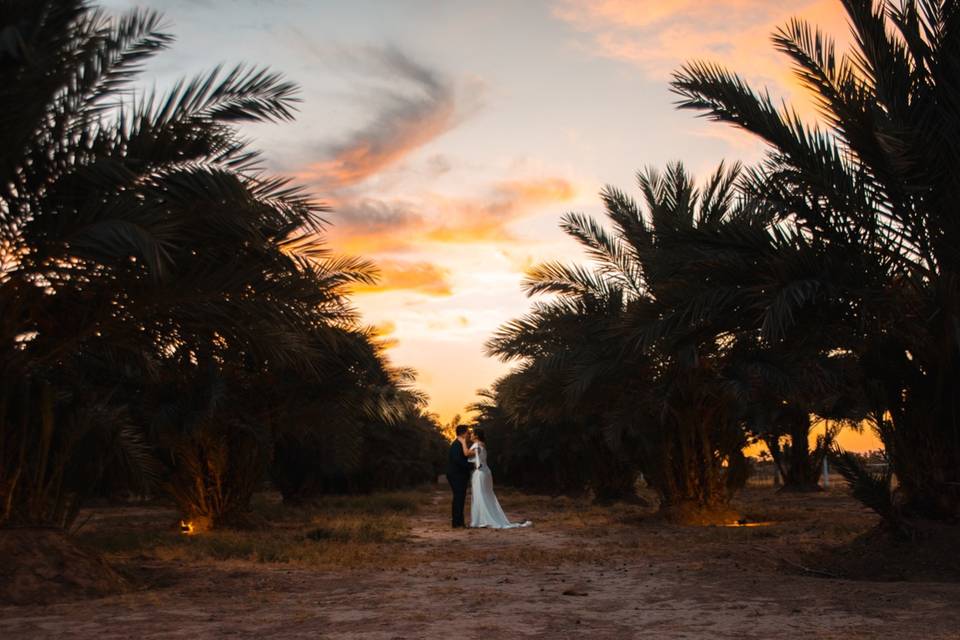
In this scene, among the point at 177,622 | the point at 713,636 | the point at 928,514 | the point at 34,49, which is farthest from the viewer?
the point at 928,514

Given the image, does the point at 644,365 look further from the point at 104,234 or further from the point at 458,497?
the point at 104,234

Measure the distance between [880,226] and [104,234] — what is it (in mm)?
7602

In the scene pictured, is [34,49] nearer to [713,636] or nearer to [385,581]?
[385,581]

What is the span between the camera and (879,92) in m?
10.4

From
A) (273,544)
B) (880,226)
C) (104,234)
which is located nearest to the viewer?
(104,234)

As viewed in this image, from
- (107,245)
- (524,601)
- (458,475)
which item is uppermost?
(107,245)

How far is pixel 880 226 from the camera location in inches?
419

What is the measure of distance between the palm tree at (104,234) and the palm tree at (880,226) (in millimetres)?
4894

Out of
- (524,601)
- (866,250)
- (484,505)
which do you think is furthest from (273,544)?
(866,250)

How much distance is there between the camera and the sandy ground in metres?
7.41

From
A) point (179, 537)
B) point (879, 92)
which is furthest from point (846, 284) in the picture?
point (179, 537)

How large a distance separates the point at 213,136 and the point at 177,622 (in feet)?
15.8

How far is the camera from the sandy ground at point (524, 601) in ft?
24.3

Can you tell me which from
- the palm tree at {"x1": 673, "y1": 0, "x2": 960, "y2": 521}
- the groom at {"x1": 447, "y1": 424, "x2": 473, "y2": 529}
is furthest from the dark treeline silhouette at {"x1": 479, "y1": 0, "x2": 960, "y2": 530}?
the groom at {"x1": 447, "y1": 424, "x2": 473, "y2": 529}
